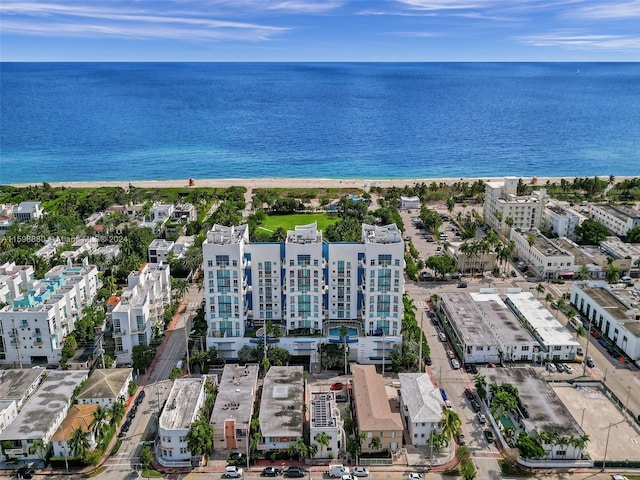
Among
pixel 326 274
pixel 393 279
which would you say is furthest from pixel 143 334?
pixel 393 279

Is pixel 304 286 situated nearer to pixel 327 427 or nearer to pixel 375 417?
pixel 375 417

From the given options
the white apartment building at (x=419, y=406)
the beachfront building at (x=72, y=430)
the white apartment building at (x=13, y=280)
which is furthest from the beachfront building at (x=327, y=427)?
the white apartment building at (x=13, y=280)

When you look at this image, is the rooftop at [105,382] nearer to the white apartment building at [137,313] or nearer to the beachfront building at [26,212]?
the white apartment building at [137,313]

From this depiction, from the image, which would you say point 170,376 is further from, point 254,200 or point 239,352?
point 254,200

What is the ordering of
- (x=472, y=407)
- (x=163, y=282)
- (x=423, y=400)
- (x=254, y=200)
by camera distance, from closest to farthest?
(x=423, y=400) → (x=472, y=407) → (x=163, y=282) → (x=254, y=200)

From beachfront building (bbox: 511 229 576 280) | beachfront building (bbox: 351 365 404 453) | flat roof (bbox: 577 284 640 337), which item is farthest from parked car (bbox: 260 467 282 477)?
beachfront building (bbox: 511 229 576 280)

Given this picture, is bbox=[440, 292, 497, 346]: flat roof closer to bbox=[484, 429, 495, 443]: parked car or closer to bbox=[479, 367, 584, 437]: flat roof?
bbox=[479, 367, 584, 437]: flat roof

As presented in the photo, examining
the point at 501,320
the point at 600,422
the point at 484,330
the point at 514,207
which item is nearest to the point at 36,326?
the point at 484,330
